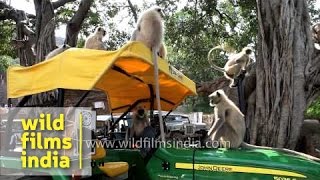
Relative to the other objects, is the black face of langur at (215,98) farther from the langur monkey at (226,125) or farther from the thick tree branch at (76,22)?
the thick tree branch at (76,22)

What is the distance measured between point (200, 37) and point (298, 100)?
8242 millimetres

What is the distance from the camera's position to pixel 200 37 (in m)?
14.1

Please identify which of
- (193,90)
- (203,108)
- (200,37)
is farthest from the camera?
(203,108)

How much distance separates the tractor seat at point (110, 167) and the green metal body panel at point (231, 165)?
270mm

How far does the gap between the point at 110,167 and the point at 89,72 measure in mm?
1151

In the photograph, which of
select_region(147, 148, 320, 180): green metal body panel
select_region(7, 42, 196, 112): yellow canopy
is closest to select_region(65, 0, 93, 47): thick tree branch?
select_region(7, 42, 196, 112): yellow canopy

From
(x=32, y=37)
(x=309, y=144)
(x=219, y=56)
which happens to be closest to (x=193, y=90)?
(x=309, y=144)

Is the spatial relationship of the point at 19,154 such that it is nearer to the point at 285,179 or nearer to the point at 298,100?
the point at 285,179

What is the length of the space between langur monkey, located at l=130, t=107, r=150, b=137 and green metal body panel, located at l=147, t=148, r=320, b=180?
0.90 metres

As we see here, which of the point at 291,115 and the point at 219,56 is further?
the point at 219,56

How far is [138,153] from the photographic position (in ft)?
13.8

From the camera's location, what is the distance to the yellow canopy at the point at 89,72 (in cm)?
315

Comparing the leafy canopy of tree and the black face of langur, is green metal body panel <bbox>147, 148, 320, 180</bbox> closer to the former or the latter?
the black face of langur

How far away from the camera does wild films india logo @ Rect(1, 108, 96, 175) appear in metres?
3.57
